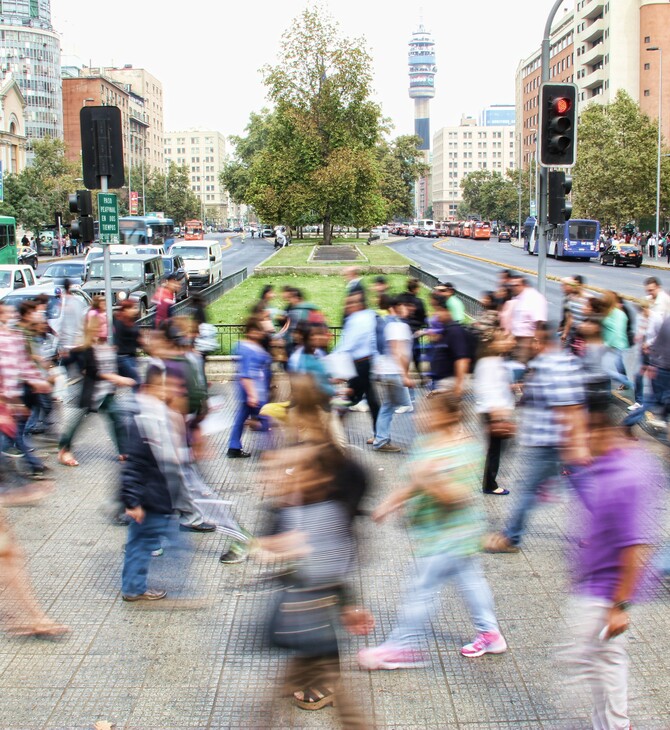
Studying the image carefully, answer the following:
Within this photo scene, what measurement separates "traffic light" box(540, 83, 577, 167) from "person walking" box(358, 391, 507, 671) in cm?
711

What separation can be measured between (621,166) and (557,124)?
49624 millimetres

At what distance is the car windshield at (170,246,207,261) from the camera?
111 feet

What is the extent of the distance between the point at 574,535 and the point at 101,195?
30.5ft

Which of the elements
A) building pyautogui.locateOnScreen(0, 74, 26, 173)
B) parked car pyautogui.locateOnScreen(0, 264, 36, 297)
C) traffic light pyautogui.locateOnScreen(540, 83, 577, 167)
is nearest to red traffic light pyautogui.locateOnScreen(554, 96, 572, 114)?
traffic light pyautogui.locateOnScreen(540, 83, 577, 167)

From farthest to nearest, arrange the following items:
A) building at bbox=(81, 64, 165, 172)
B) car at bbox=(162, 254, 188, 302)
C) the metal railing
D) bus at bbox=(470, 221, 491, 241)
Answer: building at bbox=(81, 64, 165, 172) < bus at bbox=(470, 221, 491, 241) < car at bbox=(162, 254, 188, 302) < the metal railing

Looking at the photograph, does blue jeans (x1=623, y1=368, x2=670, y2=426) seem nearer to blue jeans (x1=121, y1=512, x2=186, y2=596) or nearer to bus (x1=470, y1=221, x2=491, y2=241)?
blue jeans (x1=121, y1=512, x2=186, y2=596)

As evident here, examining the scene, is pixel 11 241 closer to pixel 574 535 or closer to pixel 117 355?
pixel 117 355

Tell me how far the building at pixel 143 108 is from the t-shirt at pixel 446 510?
150794mm

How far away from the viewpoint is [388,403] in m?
9.88

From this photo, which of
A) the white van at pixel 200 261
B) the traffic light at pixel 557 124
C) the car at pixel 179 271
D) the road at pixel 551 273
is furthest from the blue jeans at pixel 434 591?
the white van at pixel 200 261

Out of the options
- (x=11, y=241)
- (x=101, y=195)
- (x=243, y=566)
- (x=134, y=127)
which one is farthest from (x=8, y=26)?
(x=243, y=566)

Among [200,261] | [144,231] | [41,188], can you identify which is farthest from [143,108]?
[200,261]

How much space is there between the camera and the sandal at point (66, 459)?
9539 mm

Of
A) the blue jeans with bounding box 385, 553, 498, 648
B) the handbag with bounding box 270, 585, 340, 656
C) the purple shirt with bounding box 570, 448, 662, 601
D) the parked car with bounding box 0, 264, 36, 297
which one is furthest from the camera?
the parked car with bounding box 0, 264, 36, 297
